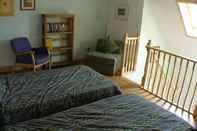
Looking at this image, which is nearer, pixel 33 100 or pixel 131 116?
pixel 131 116

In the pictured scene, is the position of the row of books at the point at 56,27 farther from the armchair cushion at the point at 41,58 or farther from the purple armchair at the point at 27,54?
the armchair cushion at the point at 41,58

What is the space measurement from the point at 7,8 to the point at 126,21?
8.67ft

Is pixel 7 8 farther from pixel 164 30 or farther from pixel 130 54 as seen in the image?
pixel 164 30

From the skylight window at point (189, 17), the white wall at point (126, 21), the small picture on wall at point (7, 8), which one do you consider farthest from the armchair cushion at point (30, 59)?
the skylight window at point (189, 17)

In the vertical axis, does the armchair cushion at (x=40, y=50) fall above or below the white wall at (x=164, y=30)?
below

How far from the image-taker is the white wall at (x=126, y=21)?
5371 millimetres

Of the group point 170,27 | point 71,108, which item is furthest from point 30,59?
point 170,27

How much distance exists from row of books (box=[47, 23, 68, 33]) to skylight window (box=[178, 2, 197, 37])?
262 cm

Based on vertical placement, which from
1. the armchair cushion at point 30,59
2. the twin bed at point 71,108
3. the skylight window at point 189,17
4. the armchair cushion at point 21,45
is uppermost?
the skylight window at point 189,17

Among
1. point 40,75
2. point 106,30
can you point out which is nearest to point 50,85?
point 40,75

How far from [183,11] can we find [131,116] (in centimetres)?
355

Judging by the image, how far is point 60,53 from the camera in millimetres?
5758

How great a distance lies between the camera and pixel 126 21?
567cm

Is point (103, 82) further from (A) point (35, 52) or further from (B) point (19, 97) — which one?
(A) point (35, 52)
